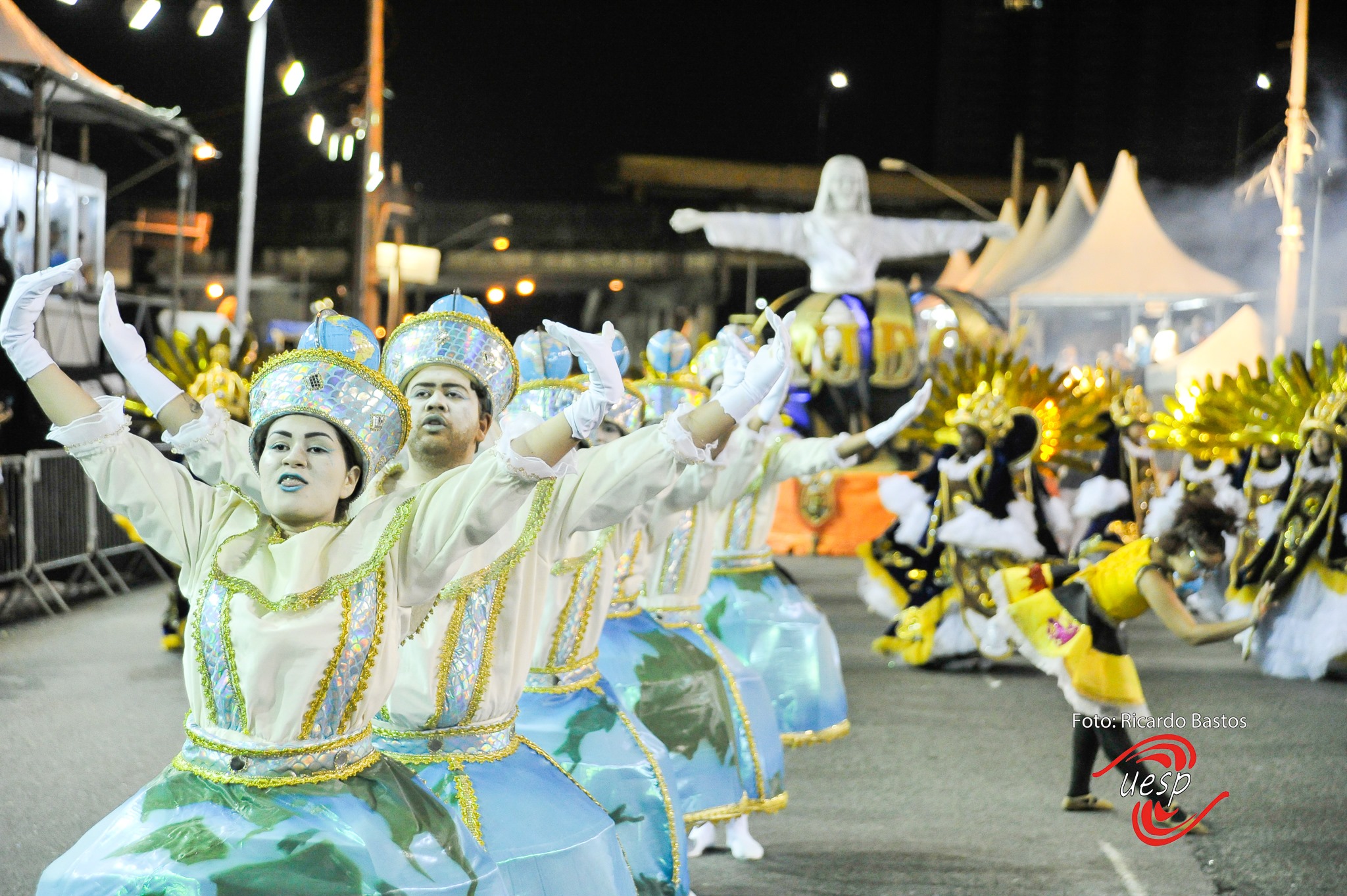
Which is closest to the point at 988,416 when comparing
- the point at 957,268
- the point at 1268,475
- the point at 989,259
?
the point at 1268,475

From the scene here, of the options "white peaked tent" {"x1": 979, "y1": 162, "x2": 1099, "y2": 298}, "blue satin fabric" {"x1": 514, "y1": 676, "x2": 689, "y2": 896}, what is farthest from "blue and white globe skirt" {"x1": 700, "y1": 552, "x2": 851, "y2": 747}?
"white peaked tent" {"x1": 979, "y1": 162, "x2": 1099, "y2": 298}

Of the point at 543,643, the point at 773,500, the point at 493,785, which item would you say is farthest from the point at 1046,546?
the point at 493,785

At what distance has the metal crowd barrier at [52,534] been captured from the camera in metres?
11.6

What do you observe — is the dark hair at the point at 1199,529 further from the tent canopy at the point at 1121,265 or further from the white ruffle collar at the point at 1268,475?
the tent canopy at the point at 1121,265

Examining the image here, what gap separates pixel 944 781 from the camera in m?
7.05

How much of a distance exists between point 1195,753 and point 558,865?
18.0 feet

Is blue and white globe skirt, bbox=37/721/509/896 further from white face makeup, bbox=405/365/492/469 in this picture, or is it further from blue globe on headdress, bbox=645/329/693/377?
blue globe on headdress, bbox=645/329/693/377

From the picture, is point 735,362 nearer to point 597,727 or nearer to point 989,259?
point 597,727

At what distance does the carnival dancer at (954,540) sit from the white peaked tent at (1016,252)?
1335cm

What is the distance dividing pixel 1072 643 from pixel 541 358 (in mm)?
2954

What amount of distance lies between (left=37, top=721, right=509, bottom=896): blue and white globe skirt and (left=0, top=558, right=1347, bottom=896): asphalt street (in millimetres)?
2720

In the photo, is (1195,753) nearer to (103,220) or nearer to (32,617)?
(32,617)

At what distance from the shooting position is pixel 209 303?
2939 cm

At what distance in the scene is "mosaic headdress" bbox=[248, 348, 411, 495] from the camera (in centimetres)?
288
